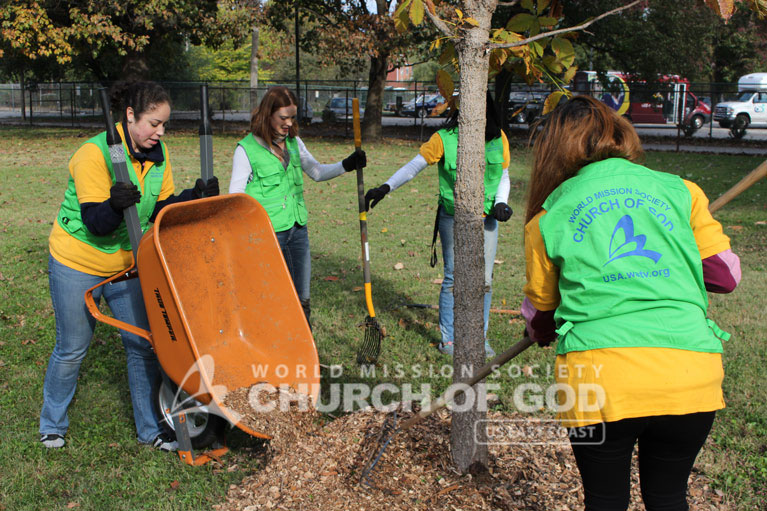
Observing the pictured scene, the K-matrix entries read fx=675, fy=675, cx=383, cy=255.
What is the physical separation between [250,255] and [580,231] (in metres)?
2.32

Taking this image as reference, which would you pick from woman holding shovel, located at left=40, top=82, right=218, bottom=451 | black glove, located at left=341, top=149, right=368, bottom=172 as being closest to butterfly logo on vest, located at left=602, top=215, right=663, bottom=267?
woman holding shovel, located at left=40, top=82, right=218, bottom=451

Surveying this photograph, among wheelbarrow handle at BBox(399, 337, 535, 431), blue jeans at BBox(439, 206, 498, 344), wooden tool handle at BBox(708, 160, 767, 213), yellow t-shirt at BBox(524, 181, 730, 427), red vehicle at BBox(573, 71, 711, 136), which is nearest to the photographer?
yellow t-shirt at BBox(524, 181, 730, 427)

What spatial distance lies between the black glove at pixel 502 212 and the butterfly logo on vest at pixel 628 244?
8.21 feet

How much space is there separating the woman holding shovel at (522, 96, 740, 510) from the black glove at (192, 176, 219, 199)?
Answer: 2.17 meters

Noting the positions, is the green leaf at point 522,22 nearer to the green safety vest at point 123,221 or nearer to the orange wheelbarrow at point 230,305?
the orange wheelbarrow at point 230,305

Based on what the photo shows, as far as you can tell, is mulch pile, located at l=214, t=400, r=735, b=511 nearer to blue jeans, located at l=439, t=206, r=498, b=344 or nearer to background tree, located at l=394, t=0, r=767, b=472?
background tree, located at l=394, t=0, r=767, b=472

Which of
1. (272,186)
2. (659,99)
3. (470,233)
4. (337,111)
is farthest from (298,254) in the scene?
(337,111)

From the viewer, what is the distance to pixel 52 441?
3.80 meters

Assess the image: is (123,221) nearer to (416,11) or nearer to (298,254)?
(298,254)

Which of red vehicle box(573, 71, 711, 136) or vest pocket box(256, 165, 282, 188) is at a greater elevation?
red vehicle box(573, 71, 711, 136)

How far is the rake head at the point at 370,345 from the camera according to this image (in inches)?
189

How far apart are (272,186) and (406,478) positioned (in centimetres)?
203

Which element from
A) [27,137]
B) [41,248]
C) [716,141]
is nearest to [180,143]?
[27,137]

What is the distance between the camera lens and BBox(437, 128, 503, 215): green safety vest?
15.1ft
